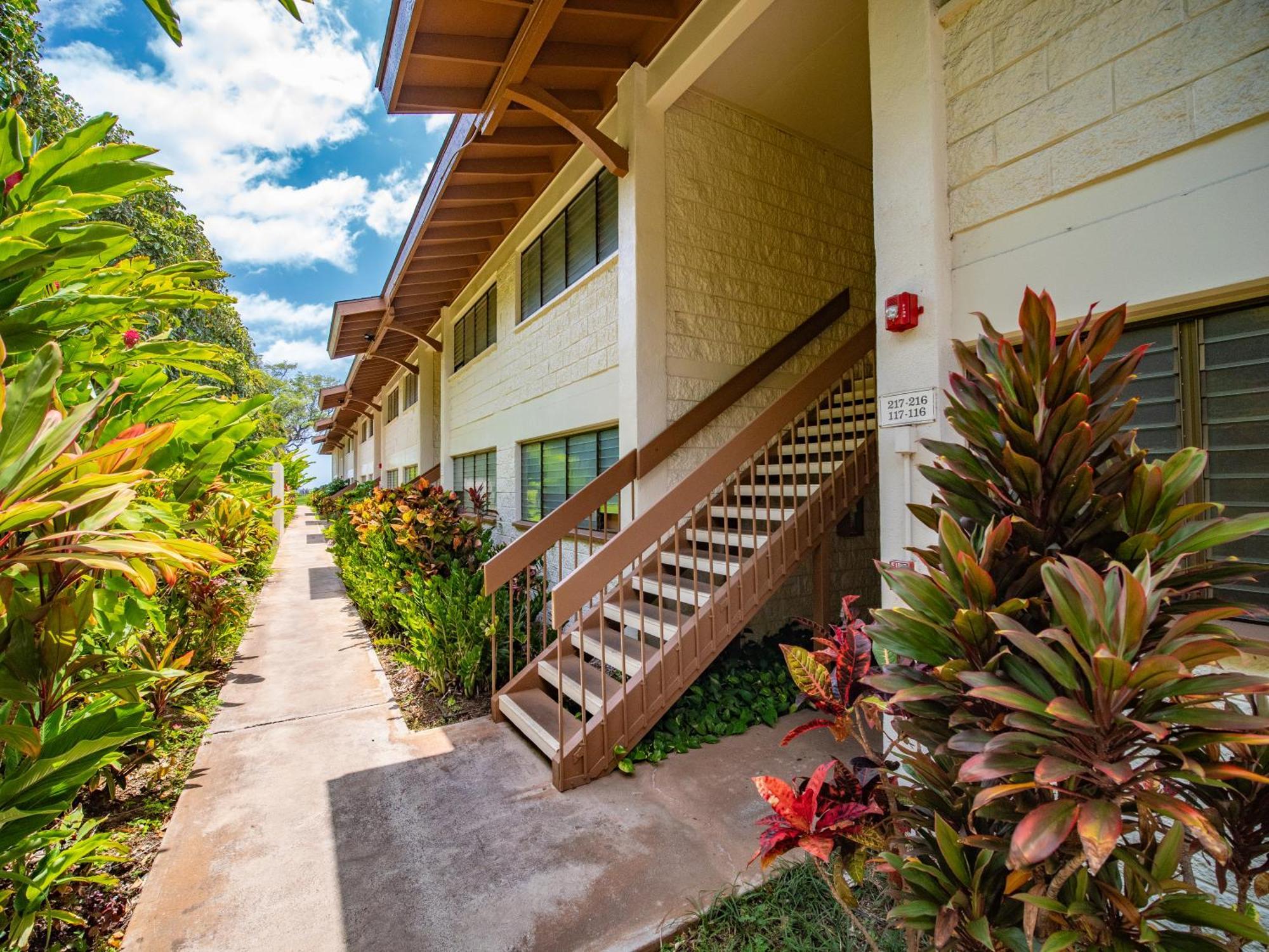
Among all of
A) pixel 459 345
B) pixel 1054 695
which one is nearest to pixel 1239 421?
pixel 1054 695

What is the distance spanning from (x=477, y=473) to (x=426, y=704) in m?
6.85

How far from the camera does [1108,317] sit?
170 centimetres

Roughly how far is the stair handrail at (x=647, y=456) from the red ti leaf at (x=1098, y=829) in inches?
137

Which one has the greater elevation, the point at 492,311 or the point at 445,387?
the point at 492,311

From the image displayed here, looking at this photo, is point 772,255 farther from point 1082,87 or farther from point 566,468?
point 1082,87

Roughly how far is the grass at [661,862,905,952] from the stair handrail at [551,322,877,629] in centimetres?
152

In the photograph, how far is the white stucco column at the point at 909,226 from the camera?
3086 mm

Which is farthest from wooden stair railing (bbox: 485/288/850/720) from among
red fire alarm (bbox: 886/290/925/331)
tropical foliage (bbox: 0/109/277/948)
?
red fire alarm (bbox: 886/290/925/331)

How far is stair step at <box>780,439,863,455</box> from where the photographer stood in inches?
196

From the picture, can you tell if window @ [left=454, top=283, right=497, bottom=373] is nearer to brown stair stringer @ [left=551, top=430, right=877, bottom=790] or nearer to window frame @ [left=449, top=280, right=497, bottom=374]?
window frame @ [left=449, top=280, right=497, bottom=374]

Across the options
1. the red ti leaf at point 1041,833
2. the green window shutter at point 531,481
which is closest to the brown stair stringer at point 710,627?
the red ti leaf at point 1041,833

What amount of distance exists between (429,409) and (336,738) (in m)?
11.6

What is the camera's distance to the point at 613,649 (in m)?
4.53

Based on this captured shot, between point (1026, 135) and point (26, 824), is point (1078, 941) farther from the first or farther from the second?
point (1026, 135)
